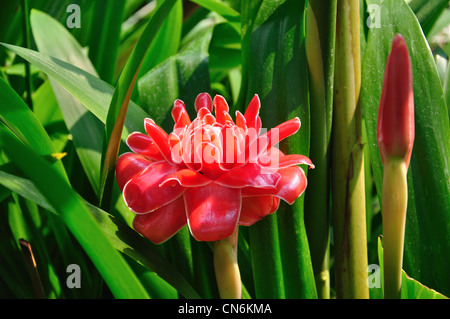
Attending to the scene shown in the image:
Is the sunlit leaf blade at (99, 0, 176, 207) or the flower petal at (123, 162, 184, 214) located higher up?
the sunlit leaf blade at (99, 0, 176, 207)

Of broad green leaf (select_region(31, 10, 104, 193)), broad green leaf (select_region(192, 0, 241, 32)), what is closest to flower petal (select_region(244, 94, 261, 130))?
broad green leaf (select_region(31, 10, 104, 193))

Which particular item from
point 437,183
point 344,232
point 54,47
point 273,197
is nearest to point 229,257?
point 273,197

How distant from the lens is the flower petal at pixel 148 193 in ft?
1.26

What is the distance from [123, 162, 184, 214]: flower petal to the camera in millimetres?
384

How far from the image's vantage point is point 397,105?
1.10 feet

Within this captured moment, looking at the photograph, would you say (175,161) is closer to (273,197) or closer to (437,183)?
(273,197)

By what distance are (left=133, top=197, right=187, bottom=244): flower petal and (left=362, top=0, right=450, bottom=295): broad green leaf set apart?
249mm

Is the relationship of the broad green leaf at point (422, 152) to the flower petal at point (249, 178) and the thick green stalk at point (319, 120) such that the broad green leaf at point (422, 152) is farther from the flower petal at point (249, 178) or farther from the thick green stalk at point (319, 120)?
the flower petal at point (249, 178)

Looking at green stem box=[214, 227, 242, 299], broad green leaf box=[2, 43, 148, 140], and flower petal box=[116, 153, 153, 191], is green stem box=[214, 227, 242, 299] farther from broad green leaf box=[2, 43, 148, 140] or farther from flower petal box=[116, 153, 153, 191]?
broad green leaf box=[2, 43, 148, 140]

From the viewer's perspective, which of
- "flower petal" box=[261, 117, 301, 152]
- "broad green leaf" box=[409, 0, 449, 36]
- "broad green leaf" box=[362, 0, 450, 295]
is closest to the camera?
"flower petal" box=[261, 117, 301, 152]

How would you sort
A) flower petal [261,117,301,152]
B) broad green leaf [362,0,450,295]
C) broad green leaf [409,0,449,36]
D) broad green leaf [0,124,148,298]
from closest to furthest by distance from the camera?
1. broad green leaf [0,124,148,298]
2. flower petal [261,117,301,152]
3. broad green leaf [362,0,450,295]
4. broad green leaf [409,0,449,36]

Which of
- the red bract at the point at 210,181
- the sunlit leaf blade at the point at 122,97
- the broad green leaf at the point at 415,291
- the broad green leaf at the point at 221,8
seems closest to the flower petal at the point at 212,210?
the red bract at the point at 210,181

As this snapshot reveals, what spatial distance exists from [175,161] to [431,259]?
0.32 metres

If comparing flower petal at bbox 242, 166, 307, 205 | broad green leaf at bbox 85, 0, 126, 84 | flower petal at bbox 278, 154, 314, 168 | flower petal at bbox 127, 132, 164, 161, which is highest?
broad green leaf at bbox 85, 0, 126, 84
